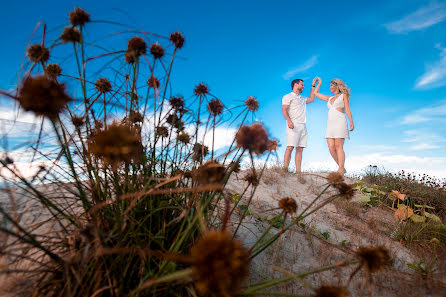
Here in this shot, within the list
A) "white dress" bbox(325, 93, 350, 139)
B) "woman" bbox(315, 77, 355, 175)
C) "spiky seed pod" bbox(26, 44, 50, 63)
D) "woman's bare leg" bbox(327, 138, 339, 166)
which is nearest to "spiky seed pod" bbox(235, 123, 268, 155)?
"spiky seed pod" bbox(26, 44, 50, 63)

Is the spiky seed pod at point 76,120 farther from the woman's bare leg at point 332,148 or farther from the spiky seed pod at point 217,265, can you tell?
the woman's bare leg at point 332,148

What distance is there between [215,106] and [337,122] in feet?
22.4

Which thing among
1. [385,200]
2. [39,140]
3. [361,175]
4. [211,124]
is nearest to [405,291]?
[211,124]

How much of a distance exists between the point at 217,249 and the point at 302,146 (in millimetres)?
7879

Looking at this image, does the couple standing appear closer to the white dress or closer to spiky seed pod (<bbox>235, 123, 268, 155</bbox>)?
the white dress

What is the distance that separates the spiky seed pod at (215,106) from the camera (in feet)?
5.80

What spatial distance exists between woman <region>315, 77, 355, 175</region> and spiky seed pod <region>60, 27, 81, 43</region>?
7455 millimetres

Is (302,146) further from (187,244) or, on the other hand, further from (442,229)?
(187,244)

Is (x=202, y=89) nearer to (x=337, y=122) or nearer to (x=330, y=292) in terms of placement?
(x=330, y=292)

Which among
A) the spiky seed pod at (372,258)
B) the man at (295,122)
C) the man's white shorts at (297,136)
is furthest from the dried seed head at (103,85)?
the man's white shorts at (297,136)

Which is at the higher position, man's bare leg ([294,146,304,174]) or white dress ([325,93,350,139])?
white dress ([325,93,350,139])

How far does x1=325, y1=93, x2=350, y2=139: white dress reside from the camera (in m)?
7.53

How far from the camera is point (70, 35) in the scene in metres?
1.34

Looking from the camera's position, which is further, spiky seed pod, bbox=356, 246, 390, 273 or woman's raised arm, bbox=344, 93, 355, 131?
woman's raised arm, bbox=344, 93, 355, 131
